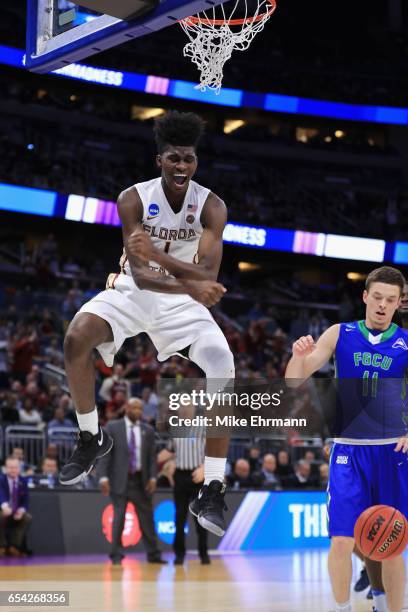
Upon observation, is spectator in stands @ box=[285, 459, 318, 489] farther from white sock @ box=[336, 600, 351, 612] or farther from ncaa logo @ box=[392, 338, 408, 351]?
ncaa logo @ box=[392, 338, 408, 351]

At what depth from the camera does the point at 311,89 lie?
34.0m

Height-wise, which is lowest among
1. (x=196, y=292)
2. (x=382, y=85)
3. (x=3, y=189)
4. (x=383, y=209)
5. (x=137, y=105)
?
(x=196, y=292)

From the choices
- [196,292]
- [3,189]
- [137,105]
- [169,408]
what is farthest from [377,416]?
[137,105]

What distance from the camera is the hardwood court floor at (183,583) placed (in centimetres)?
900

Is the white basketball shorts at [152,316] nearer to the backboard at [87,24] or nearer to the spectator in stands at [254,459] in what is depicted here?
the backboard at [87,24]

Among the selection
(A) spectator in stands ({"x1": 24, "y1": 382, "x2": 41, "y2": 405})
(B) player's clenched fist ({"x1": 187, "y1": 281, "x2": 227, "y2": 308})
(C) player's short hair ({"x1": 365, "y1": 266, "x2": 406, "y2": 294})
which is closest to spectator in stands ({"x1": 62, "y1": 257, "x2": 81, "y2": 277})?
(A) spectator in stands ({"x1": 24, "y1": 382, "x2": 41, "y2": 405})

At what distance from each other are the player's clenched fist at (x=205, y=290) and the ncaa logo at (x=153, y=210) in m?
0.63

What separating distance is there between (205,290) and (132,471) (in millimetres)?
8235

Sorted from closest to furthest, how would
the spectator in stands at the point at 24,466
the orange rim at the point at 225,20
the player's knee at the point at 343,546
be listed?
the player's knee at the point at 343,546
the orange rim at the point at 225,20
the spectator in stands at the point at 24,466

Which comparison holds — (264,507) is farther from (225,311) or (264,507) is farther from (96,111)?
(96,111)

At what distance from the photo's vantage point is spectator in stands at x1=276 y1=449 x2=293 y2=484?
16766 mm

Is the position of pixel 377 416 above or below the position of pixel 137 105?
below

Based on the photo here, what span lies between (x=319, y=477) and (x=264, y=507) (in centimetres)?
146

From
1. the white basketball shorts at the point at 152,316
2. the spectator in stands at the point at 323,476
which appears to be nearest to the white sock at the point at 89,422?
the white basketball shorts at the point at 152,316
